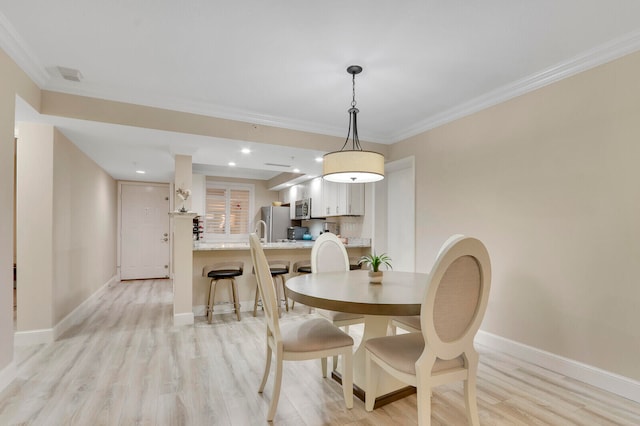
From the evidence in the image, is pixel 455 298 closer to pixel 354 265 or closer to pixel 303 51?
pixel 303 51

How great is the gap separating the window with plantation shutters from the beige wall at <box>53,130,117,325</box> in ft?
6.90

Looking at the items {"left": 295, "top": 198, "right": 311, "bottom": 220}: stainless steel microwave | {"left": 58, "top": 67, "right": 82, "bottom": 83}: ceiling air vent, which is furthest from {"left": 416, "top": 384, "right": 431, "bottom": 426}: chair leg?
{"left": 295, "top": 198, "right": 311, "bottom": 220}: stainless steel microwave

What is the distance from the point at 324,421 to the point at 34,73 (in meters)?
3.48

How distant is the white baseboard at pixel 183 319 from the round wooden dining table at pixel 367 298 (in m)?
2.07

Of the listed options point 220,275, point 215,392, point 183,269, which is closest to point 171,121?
point 183,269

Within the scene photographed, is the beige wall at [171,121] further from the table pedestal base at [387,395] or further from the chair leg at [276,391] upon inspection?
the table pedestal base at [387,395]

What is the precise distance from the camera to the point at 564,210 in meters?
2.60

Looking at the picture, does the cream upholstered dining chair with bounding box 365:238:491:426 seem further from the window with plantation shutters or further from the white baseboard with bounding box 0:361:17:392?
the window with plantation shutters

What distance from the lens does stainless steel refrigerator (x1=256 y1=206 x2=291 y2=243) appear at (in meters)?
7.17

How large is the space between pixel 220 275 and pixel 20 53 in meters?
2.68

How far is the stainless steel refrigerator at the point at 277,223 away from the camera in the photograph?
717 centimetres

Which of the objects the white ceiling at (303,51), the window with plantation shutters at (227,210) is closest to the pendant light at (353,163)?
the white ceiling at (303,51)

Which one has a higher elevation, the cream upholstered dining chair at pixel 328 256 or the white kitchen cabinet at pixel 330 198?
the white kitchen cabinet at pixel 330 198

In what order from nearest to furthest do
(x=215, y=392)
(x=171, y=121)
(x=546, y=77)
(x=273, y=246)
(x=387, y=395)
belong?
(x=387, y=395), (x=215, y=392), (x=546, y=77), (x=171, y=121), (x=273, y=246)
